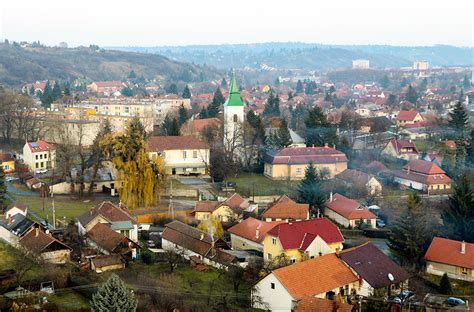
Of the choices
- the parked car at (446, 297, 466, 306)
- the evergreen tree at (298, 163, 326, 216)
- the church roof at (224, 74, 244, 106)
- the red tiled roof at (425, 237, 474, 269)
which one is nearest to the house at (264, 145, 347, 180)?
the church roof at (224, 74, 244, 106)

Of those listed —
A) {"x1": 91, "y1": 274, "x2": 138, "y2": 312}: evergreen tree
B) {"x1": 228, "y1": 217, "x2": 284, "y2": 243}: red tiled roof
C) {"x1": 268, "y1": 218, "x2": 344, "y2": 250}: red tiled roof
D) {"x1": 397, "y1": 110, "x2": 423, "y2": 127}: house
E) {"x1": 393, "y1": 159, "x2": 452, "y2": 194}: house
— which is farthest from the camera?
{"x1": 397, "y1": 110, "x2": 423, "y2": 127}: house

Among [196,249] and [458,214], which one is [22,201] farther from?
[458,214]

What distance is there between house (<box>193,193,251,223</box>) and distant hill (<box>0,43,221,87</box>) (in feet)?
283

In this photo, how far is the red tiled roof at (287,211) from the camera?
105ft

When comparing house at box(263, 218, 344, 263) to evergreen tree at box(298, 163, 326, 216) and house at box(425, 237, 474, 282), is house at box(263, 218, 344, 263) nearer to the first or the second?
house at box(425, 237, 474, 282)

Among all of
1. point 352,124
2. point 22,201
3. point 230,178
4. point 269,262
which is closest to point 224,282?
point 269,262

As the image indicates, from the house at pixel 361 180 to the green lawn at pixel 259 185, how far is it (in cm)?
309

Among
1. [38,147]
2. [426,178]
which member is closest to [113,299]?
[426,178]

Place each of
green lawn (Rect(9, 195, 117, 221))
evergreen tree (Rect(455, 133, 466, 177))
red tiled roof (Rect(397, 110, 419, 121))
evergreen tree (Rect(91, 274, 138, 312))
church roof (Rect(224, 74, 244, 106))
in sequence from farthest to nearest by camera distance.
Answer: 1. red tiled roof (Rect(397, 110, 419, 121))
2. church roof (Rect(224, 74, 244, 106))
3. evergreen tree (Rect(455, 133, 466, 177))
4. green lawn (Rect(9, 195, 117, 221))
5. evergreen tree (Rect(91, 274, 138, 312))

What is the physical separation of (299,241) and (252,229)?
3.10 meters

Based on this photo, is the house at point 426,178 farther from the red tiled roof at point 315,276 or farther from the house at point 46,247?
the house at point 46,247

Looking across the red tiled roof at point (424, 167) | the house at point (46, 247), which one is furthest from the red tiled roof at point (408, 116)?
the house at point (46, 247)

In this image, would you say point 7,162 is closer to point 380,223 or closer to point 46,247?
point 46,247

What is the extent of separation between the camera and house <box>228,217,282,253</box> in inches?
1117
